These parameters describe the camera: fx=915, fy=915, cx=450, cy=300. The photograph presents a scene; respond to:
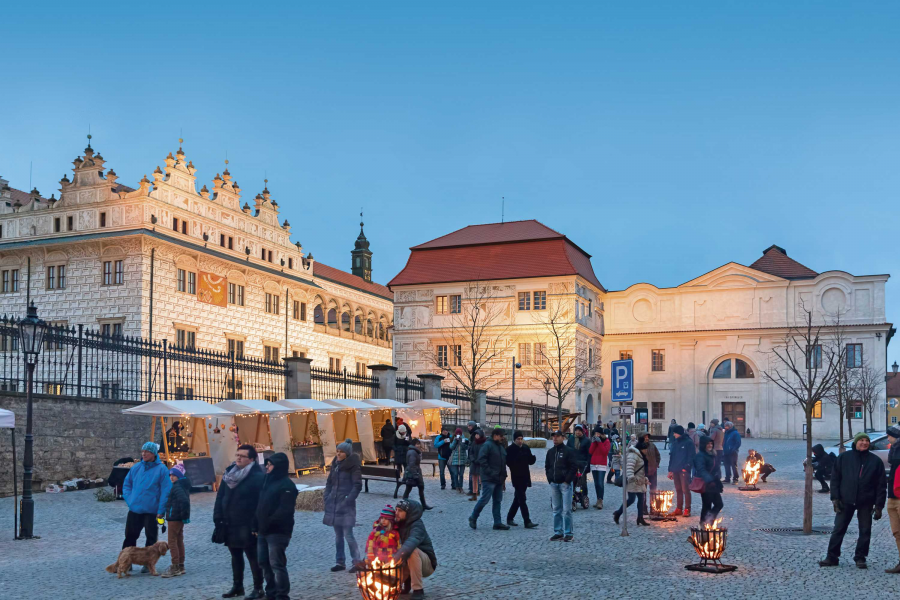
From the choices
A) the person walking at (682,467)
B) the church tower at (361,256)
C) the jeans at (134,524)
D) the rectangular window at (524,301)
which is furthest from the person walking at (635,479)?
the church tower at (361,256)

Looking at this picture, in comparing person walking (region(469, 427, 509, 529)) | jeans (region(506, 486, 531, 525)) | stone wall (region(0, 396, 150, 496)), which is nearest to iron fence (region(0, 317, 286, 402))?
stone wall (region(0, 396, 150, 496))

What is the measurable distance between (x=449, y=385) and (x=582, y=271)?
11.5 meters

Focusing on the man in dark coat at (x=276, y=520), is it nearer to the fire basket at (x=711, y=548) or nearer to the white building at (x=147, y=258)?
the fire basket at (x=711, y=548)

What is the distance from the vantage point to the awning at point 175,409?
19.1 m

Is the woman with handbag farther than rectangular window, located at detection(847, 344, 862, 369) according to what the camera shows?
No

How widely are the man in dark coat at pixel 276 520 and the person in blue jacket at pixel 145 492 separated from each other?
262 centimetres

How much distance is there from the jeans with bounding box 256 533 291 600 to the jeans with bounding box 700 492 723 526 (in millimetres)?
7201

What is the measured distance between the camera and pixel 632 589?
32.7 ft

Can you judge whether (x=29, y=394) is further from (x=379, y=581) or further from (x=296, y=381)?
(x=296, y=381)

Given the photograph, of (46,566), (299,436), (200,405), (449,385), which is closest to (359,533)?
(46,566)

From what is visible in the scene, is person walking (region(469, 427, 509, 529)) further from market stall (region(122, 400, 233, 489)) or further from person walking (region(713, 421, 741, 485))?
person walking (region(713, 421, 741, 485))

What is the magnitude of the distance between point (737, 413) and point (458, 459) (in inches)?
1722

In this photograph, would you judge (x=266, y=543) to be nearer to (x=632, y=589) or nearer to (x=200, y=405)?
(x=632, y=589)

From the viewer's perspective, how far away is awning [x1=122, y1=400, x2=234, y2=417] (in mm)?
Answer: 19108
